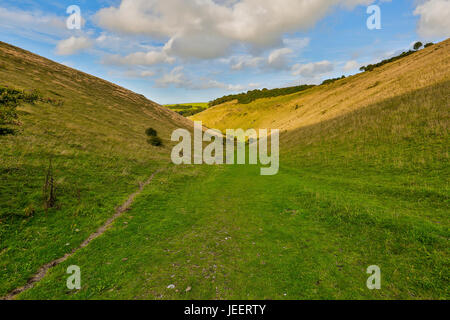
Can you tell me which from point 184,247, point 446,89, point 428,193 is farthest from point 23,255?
point 446,89

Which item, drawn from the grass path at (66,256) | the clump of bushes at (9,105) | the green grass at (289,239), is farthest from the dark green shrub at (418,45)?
the clump of bushes at (9,105)

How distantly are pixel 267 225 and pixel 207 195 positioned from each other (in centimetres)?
818

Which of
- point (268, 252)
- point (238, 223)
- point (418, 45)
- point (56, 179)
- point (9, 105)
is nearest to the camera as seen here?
point (268, 252)

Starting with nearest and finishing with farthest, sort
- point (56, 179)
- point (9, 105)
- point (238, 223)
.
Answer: point (238, 223) < point (9, 105) < point (56, 179)

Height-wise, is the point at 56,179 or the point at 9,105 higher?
the point at 9,105

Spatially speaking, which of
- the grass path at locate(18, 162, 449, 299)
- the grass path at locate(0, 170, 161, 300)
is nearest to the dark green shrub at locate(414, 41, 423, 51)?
the grass path at locate(18, 162, 449, 299)

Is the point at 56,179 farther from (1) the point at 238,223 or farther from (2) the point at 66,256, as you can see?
(1) the point at 238,223

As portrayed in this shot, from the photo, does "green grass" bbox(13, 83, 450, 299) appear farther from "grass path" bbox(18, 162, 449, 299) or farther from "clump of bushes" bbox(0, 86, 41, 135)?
"clump of bushes" bbox(0, 86, 41, 135)

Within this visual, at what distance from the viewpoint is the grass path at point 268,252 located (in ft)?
23.7

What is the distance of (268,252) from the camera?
9.77 m

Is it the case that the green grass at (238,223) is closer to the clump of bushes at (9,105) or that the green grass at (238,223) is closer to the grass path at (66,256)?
the grass path at (66,256)

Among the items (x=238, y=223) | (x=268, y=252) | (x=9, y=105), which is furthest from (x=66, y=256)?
(x=9, y=105)

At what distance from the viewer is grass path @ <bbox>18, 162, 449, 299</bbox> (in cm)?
724

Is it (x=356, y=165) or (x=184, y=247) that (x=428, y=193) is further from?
(x=184, y=247)
